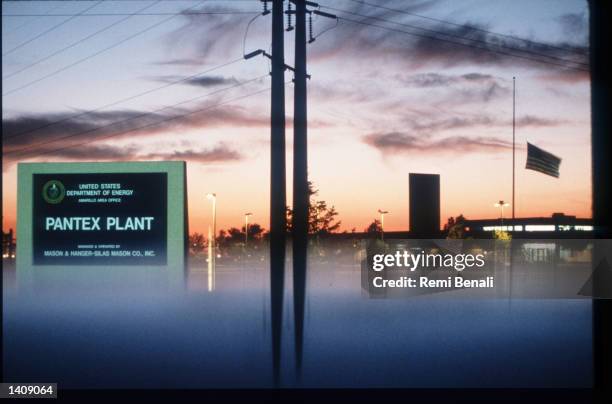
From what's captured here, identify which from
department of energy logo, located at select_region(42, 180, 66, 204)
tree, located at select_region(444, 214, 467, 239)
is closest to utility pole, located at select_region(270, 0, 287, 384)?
department of energy logo, located at select_region(42, 180, 66, 204)

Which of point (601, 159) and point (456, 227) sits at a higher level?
point (601, 159)

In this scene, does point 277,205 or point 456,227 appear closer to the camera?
point 277,205

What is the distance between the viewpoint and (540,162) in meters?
17.3

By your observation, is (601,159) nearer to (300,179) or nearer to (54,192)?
(300,179)

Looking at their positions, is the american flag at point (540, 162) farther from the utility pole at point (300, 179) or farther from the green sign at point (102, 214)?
the green sign at point (102, 214)

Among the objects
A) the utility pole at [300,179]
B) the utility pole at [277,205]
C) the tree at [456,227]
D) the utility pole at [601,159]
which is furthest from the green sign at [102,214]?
the tree at [456,227]

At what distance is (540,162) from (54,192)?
1308 centimetres

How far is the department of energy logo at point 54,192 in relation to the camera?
12.6 meters

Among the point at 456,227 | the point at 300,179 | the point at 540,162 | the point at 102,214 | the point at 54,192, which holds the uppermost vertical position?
the point at 540,162

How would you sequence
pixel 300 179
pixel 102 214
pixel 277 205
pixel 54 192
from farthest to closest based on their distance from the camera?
pixel 54 192 < pixel 300 179 < pixel 102 214 < pixel 277 205

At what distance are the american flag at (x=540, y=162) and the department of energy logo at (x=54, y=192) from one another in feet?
40.9

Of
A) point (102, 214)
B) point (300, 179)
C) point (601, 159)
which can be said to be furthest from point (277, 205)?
point (601, 159)

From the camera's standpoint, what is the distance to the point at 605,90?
473 cm

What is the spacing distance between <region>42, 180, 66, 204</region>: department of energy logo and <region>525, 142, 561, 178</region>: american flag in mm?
12479
